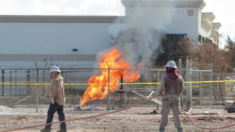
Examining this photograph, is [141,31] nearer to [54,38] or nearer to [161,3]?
[161,3]

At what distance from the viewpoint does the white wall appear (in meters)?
30.8

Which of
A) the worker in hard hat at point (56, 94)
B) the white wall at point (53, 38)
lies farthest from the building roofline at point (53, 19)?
the worker in hard hat at point (56, 94)

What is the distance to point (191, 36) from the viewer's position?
104 ft

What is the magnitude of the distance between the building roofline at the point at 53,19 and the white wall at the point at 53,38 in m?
0.29

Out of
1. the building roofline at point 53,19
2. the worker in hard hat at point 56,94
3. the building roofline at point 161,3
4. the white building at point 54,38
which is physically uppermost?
the building roofline at point 161,3

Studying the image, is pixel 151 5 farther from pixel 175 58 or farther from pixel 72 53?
pixel 72 53

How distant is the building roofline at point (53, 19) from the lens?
3031cm

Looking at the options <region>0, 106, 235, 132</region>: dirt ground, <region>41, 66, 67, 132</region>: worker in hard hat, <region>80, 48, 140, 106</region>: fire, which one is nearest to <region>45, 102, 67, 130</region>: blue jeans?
<region>41, 66, 67, 132</region>: worker in hard hat

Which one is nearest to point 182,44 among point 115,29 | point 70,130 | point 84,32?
point 115,29

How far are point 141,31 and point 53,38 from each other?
861 cm

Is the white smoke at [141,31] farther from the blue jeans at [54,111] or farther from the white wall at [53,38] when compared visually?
the blue jeans at [54,111]

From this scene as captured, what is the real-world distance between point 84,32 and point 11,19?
690 centimetres

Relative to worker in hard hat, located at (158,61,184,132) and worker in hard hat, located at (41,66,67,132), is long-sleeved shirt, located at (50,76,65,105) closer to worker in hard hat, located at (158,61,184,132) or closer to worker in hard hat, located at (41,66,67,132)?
worker in hard hat, located at (41,66,67,132)

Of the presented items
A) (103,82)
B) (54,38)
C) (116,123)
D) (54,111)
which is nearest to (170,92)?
(54,111)
